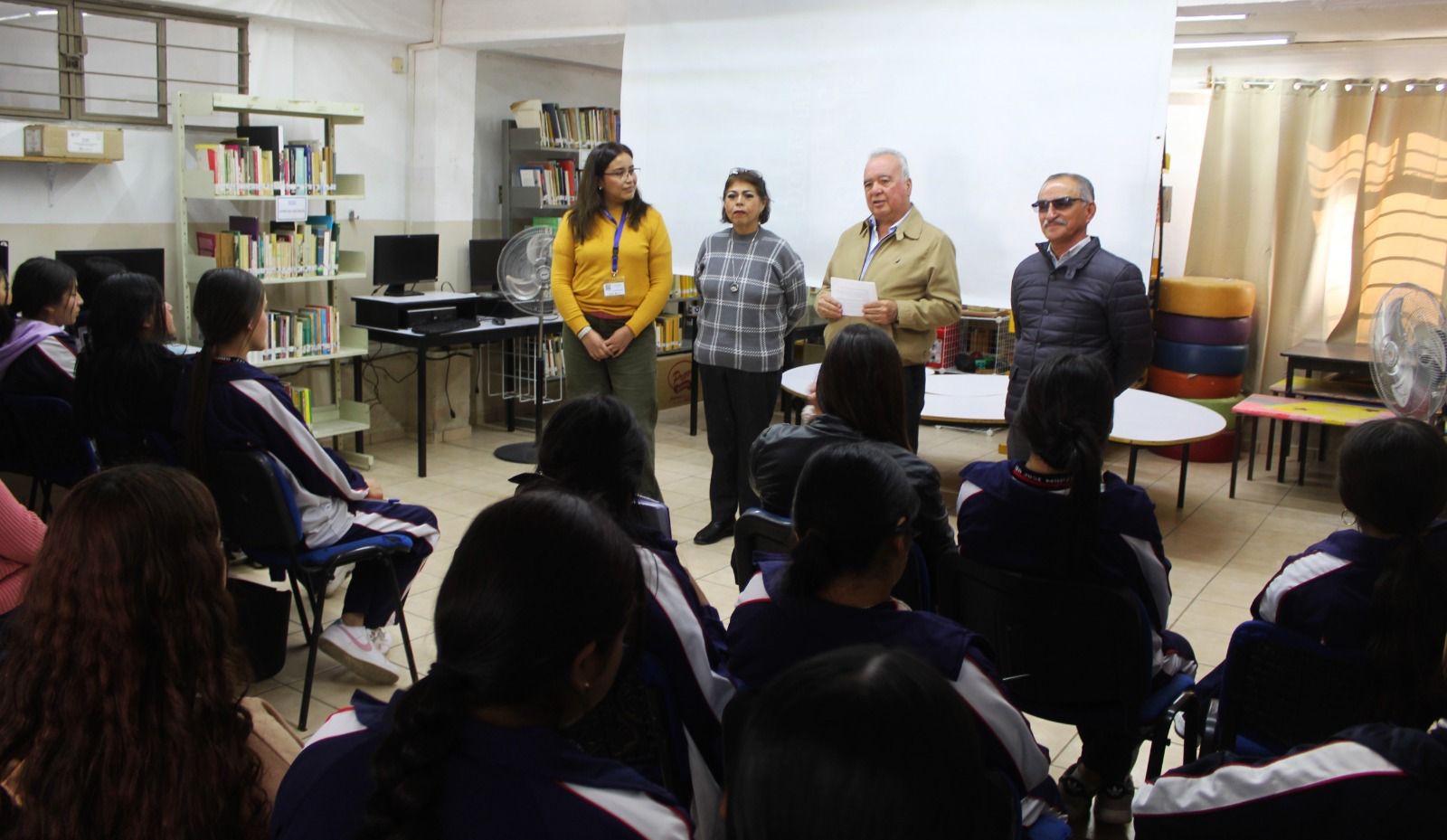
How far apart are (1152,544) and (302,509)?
84.7 inches

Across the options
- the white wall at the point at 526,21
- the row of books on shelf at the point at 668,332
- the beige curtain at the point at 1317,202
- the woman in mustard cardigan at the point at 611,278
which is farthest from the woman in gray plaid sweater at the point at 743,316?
the beige curtain at the point at 1317,202

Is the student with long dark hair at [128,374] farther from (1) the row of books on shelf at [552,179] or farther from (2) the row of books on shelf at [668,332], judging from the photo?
(2) the row of books on shelf at [668,332]

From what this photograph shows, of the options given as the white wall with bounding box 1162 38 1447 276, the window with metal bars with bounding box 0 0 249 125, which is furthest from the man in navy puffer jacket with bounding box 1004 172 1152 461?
the window with metal bars with bounding box 0 0 249 125

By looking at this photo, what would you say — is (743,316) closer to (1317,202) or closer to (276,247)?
(276,247)

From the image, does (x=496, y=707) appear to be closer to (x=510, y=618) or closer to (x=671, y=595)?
(x=510, y=618)

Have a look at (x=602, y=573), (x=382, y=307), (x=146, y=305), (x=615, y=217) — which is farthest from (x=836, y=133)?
(x=602, y=573)

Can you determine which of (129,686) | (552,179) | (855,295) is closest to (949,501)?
(855,295)

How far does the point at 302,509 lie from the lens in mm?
3064

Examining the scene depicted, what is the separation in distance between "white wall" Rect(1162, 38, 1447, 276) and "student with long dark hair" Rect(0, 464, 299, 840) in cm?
625

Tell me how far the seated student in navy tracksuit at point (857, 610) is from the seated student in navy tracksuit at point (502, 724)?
509 mm

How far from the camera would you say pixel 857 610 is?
1.58 metres

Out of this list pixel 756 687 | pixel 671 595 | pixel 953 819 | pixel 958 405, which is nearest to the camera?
pixel 953 819

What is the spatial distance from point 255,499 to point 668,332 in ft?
15.3

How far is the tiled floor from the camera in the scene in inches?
138
